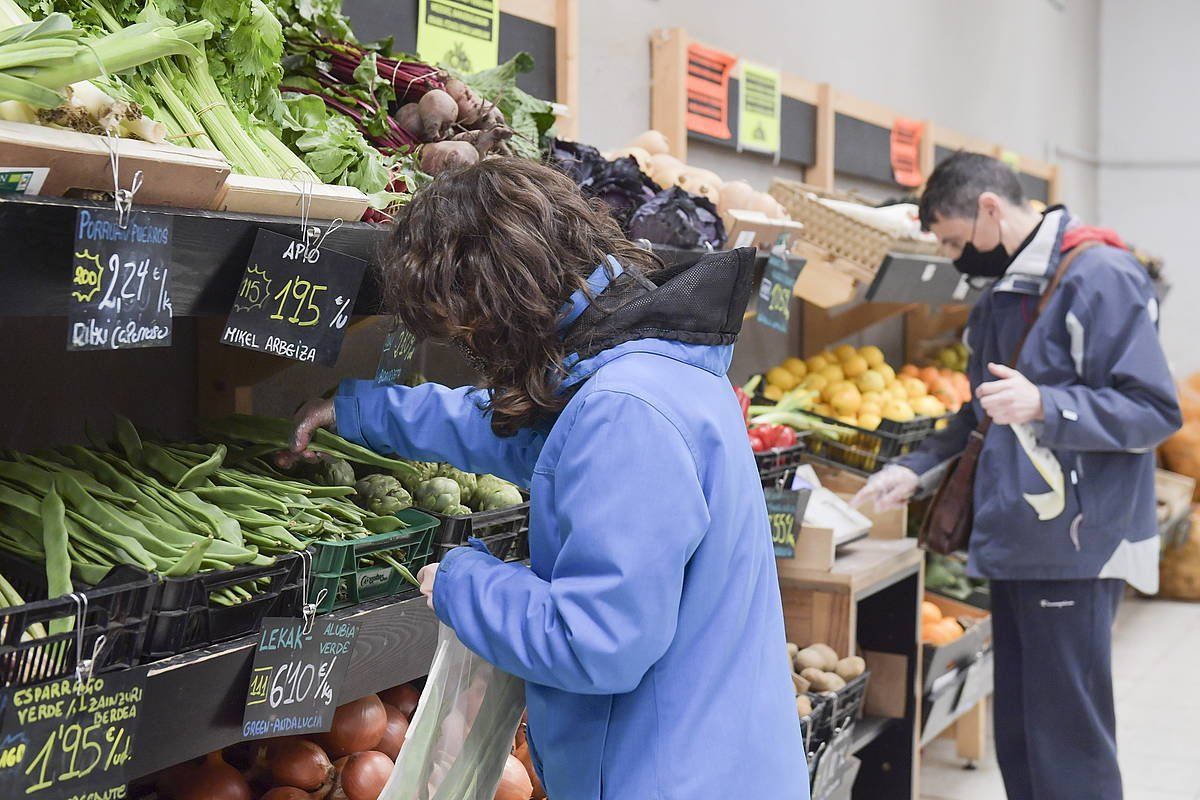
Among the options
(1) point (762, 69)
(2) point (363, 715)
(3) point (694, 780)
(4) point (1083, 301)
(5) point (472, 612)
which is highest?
(1) point (762, 69)

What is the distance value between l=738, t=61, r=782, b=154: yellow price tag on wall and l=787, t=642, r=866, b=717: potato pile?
1986 millimetres

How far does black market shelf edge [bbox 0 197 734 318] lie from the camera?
3.92 feet

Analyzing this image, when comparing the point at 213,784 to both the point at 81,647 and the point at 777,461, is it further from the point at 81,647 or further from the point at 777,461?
the point at 777,461

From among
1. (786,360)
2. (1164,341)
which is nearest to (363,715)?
(786,360)

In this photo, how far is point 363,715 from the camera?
1.97 metres

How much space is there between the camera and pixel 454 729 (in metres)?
1.59

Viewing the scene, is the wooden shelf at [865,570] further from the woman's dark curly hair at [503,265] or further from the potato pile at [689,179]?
the woman's dark curly hair at [503,265]

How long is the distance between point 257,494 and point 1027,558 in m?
2.05

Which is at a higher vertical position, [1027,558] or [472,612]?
[472,612]

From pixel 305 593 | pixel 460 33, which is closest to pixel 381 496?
pixel 305 593

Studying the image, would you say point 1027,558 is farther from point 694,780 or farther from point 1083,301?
point 694,780

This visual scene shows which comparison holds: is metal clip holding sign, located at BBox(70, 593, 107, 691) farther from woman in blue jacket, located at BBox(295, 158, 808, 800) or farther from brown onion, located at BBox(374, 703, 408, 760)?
brown onion, located at BBox(374, 703, 408, 760)

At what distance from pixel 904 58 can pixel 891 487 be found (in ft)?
10.6

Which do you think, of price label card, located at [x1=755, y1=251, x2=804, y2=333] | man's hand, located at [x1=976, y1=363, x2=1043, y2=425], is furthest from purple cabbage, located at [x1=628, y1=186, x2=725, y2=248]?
→ man's hand, located at [x1=976, y1=363, x2=1043, y2=425]
